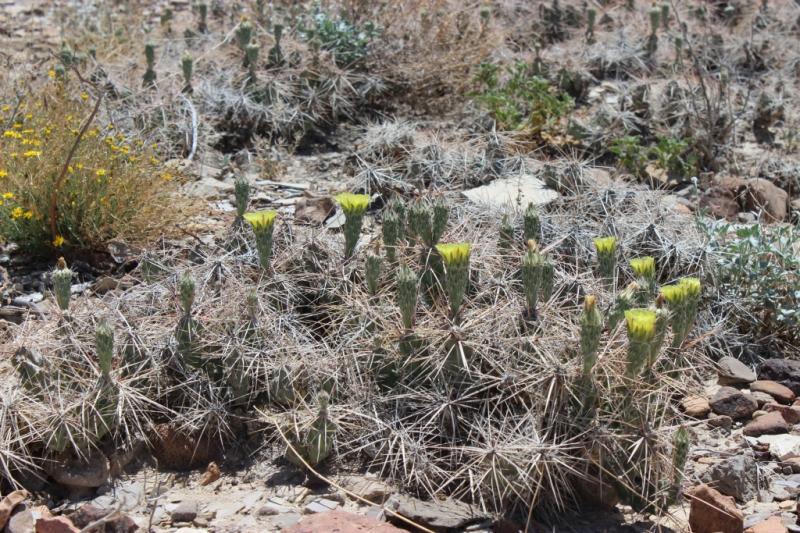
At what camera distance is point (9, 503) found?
3689 mm

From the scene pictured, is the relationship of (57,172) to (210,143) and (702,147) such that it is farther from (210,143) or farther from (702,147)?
(702,147)

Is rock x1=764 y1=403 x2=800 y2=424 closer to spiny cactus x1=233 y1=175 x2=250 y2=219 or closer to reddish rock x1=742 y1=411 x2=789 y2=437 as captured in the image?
reddish rock x1=742 y1=411 x2=789 y2=437

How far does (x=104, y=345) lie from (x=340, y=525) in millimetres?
1204

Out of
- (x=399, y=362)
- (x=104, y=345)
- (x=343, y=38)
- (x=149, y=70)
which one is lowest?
(x=399, y=362)

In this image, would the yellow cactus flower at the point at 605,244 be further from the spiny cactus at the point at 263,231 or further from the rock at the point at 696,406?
the spiny cactus at the point at 263,231

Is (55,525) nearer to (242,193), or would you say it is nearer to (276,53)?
(242,193)

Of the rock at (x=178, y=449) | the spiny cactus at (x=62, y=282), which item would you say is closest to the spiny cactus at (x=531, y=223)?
the rock at (x=178, y=449)

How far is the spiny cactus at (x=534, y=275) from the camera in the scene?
12.2ft

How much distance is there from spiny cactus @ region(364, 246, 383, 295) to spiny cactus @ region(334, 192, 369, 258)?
23 centimetres

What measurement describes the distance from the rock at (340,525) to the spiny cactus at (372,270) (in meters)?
1.18

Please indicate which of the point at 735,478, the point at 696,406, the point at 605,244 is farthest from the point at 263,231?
the point at 735,478

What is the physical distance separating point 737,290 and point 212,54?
14.9 feet

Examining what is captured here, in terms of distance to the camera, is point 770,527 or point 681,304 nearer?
point 770,527

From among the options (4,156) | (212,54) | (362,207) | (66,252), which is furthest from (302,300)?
(212,54)
